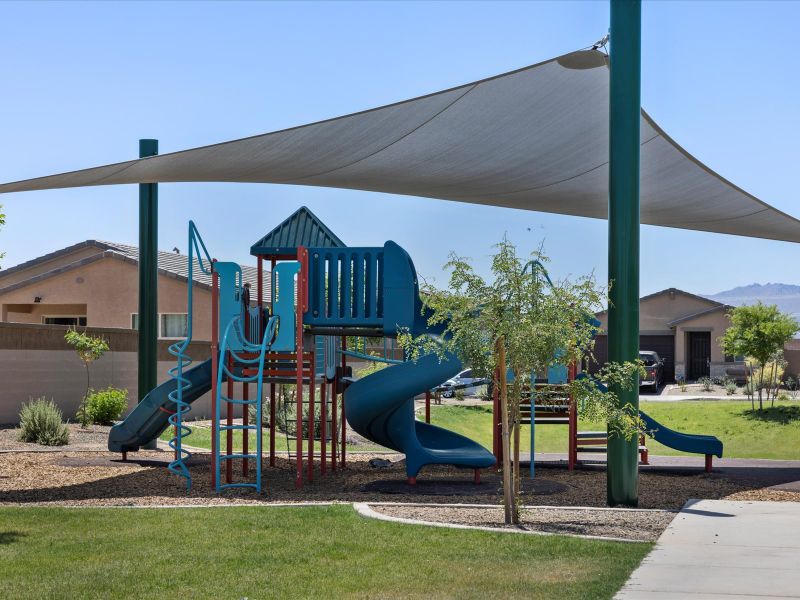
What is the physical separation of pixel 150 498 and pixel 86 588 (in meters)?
4.25

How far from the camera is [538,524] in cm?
832

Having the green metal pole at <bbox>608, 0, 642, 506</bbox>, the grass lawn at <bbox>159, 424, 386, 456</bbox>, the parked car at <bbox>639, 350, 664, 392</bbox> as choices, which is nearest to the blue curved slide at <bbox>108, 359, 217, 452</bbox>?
the grass lawn at <bbox>159, 424, 386, 456</bbox>

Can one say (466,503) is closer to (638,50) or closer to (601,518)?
(601,518)

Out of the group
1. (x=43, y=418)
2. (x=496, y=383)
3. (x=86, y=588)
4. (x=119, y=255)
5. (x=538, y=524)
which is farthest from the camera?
(x=119, y=255)

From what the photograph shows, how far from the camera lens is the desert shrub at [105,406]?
64.3 ft

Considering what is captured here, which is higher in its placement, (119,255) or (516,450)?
(119,255)

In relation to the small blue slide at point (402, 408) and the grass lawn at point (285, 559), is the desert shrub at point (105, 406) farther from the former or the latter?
the grass lawn at point (285, 559)

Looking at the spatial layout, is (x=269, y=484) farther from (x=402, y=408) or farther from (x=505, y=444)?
(x=505, y=444)

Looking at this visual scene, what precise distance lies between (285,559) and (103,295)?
84.8 feet

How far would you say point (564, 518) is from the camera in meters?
8.69

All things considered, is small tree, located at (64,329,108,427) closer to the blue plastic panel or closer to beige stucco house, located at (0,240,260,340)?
beige stucco house, located at (0,240,260,340)

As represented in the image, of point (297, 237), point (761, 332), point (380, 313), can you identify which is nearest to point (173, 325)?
point (761, 332)

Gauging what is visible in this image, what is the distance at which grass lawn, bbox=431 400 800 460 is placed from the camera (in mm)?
19500

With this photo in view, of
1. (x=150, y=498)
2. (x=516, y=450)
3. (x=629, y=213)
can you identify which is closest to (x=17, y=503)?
(x=150, y=498)
